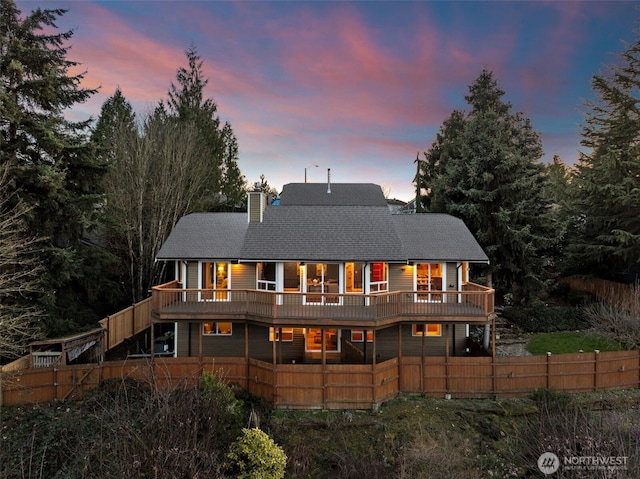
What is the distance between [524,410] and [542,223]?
13070mm

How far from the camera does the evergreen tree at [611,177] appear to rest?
751 inches

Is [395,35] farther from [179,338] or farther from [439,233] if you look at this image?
[179,338]

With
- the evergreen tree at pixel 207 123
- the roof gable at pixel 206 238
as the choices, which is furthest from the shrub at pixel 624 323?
the evergreen tree at pixel 207 123

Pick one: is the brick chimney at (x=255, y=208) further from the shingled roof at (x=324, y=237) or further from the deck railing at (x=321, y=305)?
the deck railing at (x=321, y=305)

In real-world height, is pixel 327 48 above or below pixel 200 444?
above

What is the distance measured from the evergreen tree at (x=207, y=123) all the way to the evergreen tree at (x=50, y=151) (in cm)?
965

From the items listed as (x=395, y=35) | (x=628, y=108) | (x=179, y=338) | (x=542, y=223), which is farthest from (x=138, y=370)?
(x=628, y=108)

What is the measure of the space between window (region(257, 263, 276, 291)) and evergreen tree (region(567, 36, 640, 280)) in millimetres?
20044

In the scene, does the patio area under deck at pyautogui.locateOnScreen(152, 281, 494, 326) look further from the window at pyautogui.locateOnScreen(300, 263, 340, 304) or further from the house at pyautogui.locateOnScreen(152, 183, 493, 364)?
the window at pyautogui.locateOnScreen(300, 263, 340, 304)

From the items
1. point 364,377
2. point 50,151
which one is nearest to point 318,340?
point 364,377

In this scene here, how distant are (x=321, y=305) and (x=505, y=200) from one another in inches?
609

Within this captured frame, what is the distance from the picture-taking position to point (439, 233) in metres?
16.2

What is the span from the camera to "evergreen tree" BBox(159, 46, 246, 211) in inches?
994

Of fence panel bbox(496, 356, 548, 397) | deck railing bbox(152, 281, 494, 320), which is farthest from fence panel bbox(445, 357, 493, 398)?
deck railing bbox(152, 281, 494, 320)
